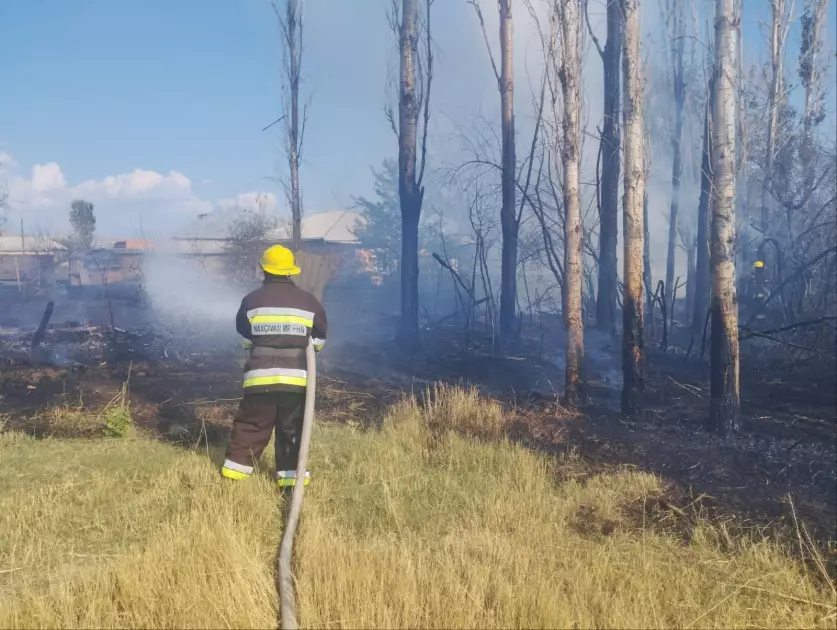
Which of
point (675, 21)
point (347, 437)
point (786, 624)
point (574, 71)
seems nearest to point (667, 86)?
point (675, 21)

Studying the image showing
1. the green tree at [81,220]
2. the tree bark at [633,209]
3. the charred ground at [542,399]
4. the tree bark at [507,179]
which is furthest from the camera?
the green tree at [81,220]

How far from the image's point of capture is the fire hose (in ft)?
9.59

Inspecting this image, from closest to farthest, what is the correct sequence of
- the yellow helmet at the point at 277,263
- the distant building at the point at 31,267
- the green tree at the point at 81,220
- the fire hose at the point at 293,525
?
the fire hose at the point at 293,525, the yellow helmet at the point at 277,263, the distant building at the point at 31,267, the green tree at the point at 81,220

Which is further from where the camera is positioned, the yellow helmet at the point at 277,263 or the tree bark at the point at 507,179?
the tree bark at the point at 507,179

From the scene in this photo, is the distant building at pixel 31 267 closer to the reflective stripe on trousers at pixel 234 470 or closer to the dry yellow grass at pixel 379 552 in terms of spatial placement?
the dry yellow grass at pixel 379 552

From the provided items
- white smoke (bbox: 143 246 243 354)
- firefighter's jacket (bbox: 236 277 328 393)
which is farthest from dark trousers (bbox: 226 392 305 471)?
white smoke (bbox: 143 246 243 354)

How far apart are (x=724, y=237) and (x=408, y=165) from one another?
862cm

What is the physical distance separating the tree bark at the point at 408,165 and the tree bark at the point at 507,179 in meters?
1.92

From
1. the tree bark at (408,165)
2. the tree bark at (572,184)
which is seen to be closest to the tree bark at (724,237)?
the tree bark at (572,184)

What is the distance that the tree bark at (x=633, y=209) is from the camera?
714 centimetres

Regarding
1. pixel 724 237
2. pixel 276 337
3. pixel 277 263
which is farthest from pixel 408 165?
pixel 276 337

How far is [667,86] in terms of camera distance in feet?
82.6

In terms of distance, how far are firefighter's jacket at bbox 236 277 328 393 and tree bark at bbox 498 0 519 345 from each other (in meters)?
9.38

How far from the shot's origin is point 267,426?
4840 mm
